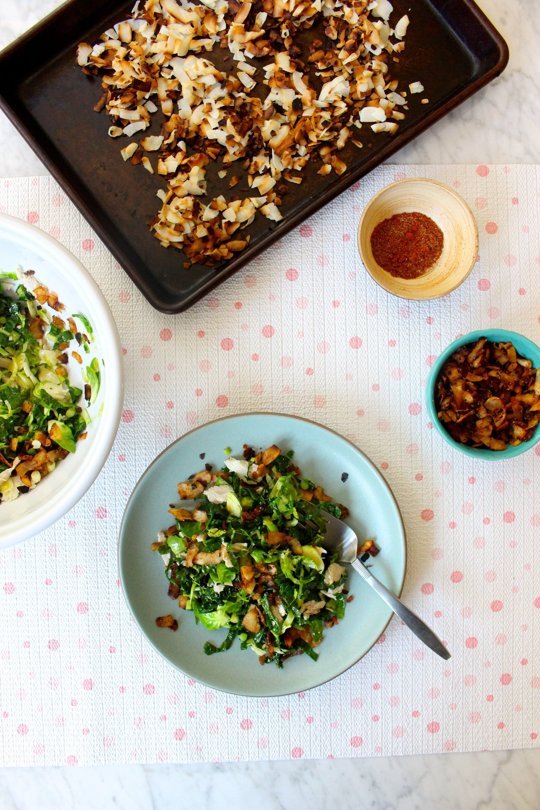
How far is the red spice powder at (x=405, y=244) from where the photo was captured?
1.10 meters

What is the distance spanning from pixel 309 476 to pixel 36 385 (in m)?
0.43

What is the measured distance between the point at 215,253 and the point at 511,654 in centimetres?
82

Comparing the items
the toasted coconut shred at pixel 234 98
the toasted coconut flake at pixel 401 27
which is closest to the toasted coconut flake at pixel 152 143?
the toasted coconut shred at pixel 234 98

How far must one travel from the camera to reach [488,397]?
1054 mm

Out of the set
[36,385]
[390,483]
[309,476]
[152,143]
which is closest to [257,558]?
A: [309,476]

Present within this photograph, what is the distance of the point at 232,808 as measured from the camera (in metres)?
1.15

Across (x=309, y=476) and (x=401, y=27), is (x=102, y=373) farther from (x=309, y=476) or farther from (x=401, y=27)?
(x=401, y=27)

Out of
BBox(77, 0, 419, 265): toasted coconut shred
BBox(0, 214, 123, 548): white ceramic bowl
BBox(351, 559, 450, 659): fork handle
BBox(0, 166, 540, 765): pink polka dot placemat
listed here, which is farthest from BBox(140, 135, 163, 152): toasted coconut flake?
BBox(351, 559, 450, 659): fork handle

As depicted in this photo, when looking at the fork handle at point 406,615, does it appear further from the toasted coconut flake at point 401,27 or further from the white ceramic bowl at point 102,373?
the toasted coconut flake at point 401,27

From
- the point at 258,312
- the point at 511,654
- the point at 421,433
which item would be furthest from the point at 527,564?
the point at 258,312

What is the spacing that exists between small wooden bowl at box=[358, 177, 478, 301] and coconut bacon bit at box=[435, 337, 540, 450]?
0.39ft

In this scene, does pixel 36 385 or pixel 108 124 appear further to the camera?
pixel 108 124

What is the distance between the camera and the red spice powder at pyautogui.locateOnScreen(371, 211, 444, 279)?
3.59ft

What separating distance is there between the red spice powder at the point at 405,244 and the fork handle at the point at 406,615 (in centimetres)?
47
